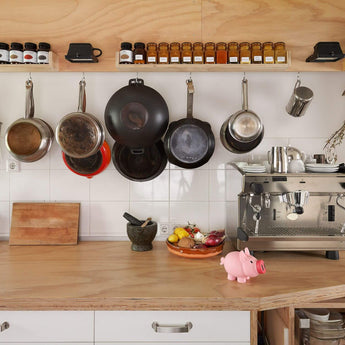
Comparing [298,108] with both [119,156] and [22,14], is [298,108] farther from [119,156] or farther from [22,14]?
[22,14]

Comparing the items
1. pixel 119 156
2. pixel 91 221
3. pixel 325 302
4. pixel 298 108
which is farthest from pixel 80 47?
pixel 325 302

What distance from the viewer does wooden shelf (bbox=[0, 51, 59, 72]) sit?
1.72 metres

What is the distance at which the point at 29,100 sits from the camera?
5.95 ft

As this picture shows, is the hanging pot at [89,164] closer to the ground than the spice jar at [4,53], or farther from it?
closer to the ground

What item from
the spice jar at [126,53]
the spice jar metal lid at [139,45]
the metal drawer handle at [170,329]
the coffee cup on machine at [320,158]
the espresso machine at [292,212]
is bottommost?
the metal drawer handle at [170,329]

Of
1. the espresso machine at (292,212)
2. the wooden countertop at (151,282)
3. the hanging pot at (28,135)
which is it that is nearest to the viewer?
the wooden countertop at (151,282)

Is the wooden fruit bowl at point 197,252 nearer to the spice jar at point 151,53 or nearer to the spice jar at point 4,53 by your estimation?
the spice jar at point 151,53

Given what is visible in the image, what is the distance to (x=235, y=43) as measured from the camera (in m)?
1.74

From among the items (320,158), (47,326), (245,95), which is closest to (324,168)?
(320,158)

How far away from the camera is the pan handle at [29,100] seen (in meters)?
1.81

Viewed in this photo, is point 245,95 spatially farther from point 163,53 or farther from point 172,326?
point 172,326

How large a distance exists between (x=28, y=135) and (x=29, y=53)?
430 millimetres

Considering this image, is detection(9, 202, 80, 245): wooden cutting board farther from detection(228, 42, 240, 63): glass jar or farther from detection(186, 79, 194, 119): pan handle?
detection(228, 42, 240, 63): glass jar

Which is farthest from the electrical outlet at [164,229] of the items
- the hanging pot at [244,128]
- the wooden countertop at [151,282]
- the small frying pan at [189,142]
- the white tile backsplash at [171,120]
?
the hanging pot at [244,128]
